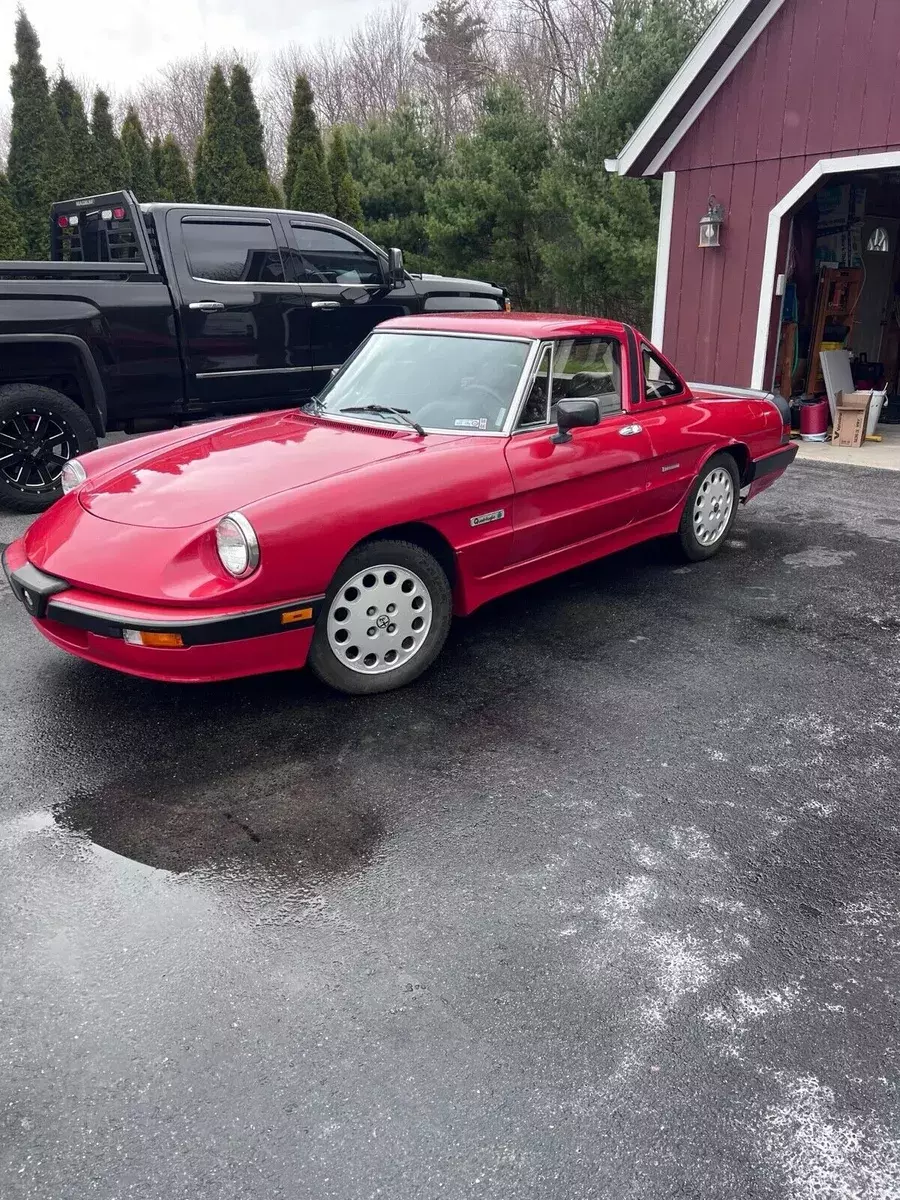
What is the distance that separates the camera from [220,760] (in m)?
3.39

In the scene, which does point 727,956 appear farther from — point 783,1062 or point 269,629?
point 269,629

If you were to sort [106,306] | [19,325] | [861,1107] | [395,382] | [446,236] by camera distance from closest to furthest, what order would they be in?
[861,1107]
[395,382]
[19,325]
[106,306]
[446,236]

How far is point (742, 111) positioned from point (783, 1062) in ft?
33.2

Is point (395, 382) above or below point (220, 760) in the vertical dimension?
above

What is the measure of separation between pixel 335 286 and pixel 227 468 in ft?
16.1

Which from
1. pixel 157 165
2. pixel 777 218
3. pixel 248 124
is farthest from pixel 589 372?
pixel 157 165

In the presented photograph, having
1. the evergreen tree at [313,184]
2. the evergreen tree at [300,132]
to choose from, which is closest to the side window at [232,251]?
the evergreen tree at [313,184]

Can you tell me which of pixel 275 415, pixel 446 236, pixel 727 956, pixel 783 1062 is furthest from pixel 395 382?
pixel 446 236

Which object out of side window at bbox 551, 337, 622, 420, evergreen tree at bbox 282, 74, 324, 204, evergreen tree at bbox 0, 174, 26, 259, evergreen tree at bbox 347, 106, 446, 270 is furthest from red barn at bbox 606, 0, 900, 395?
evergreen tree at bbox 0, 174, 26, 259

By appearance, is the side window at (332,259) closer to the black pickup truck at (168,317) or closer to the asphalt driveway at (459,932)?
the black pickup truck at (168,317)

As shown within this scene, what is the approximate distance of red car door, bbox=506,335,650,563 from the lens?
167 inches

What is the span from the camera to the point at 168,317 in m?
7.19

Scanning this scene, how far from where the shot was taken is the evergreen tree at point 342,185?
63.7 ft

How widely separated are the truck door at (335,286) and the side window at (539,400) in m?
3.81
